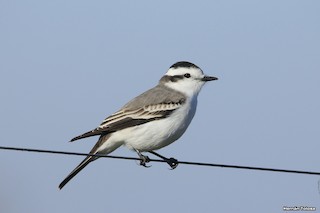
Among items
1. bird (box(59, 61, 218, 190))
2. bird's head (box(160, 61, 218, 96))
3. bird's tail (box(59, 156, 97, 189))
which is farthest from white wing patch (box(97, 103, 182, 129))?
bird's head (box(160, 61, 218, 96))

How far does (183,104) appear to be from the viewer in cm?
1152

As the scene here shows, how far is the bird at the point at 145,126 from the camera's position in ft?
36.3

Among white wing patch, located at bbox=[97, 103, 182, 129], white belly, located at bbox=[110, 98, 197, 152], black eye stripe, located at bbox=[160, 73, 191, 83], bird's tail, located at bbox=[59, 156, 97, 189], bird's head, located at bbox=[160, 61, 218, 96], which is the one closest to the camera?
white belly, located at bbox=[110, 98, 197, 152]

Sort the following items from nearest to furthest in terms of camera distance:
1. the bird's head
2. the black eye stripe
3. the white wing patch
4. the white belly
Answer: the white belly → the white wing patch → the bird's head → the black eye stripe

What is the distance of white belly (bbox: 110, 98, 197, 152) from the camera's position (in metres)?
11.0

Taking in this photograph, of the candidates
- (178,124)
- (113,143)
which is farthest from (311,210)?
(113,143)

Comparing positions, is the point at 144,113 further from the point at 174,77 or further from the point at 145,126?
the point at 174,77

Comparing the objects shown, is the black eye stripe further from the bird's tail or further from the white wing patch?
the bird's tail

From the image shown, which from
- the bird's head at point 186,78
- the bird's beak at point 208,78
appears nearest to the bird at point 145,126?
the bird's head at point 186,78

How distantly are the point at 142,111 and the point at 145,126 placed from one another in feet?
1.35

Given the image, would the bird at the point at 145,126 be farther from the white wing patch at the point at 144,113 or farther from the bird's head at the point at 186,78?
the bird's head at the point at 186,78

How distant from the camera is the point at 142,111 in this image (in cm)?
1148

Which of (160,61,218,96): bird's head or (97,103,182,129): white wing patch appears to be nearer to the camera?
(97,103,182,129): white wing patch

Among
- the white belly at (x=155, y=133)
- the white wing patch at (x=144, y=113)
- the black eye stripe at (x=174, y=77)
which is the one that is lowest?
the white belly at (x=155, y=133)
